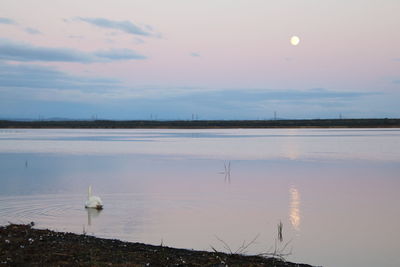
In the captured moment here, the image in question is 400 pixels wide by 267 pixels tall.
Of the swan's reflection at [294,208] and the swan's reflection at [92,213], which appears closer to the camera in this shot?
the swan's reflection at [294,208]

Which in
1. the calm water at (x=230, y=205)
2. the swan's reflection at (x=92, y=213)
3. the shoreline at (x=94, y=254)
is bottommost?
the calm water at (x=230, y=205)

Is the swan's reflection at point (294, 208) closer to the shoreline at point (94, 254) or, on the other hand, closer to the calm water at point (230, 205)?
the calm water at point (230, 205)

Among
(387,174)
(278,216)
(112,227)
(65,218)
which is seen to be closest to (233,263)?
(112,227)

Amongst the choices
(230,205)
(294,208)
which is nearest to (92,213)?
(230,205)

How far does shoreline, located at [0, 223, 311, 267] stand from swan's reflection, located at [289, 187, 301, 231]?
403 cm

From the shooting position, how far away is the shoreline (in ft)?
27.2

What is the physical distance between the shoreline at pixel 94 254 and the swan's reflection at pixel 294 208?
13.2ft

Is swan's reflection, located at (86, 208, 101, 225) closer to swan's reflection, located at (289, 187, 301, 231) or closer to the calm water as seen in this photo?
the calm water

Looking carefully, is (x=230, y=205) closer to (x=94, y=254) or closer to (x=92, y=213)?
(x=92, y=213)

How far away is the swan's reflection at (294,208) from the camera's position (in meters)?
13.5

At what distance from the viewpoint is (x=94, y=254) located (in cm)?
884

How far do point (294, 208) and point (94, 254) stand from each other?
27.8 feet

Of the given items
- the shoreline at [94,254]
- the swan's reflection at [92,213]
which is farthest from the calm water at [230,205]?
the shoreline at [94,254]

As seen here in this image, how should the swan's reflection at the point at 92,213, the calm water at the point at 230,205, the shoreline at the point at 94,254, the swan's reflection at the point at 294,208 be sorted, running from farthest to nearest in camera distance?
1. the swan's reflection at the point at 92,213
2. the swan's reflection at the point at 294,208
3. the calm water at the point at 230,205
4. the shoreline at the point at 94,254
